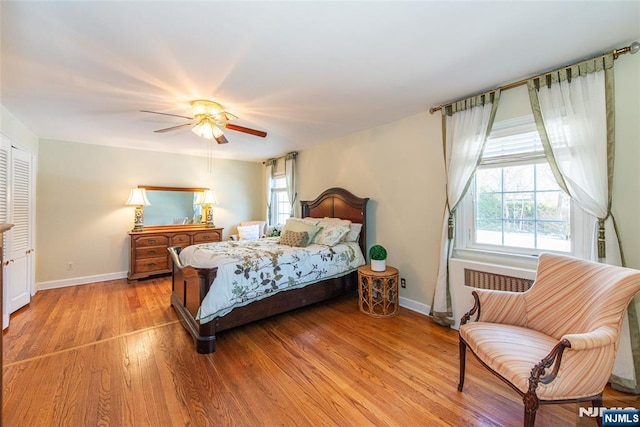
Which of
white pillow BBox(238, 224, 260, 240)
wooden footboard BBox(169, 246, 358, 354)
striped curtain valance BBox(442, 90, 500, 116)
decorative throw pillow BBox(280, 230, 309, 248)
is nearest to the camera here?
wooden footboard BBox(169, 246, 358, 354)

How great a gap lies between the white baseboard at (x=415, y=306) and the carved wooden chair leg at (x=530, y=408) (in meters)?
1.81

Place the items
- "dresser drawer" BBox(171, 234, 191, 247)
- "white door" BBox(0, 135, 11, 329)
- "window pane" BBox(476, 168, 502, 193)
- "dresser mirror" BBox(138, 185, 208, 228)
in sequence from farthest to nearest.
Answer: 1. "dresser mirror" BBox(138, 185, 208, 228)
2. "dresser drawer" BBox(171, 234, 191, 247)
3. "white door" BBox(0, 135, 11, 329)
4. "window pane" BBox(476, 168, 502, 193)

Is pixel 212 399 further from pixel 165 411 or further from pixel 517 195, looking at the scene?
pixel 517 195

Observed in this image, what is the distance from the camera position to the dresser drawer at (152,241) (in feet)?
14.4

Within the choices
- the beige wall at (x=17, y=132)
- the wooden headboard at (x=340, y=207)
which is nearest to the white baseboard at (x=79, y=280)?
the beige wall at (x=17, y=132)

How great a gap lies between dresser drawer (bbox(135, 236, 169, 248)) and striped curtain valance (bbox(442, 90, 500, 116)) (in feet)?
15.6

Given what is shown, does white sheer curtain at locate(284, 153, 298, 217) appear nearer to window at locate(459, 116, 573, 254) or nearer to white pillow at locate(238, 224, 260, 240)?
white pillow at locate(238, 224, 260, 240)

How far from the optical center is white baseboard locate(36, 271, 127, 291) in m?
3.99

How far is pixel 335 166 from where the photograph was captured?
14.0ft

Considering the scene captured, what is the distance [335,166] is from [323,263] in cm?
177

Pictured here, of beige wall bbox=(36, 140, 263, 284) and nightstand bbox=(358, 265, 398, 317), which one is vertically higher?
beige wall bbox=(36, 140, 263, 284)

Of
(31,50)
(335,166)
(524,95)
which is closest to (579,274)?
(524,95)

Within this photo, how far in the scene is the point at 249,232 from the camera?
542cm

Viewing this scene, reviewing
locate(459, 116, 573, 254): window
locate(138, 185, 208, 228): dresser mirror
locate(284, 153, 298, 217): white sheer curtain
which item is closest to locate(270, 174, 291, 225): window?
locate(284, 153, 298, 217): white sheer curtain
